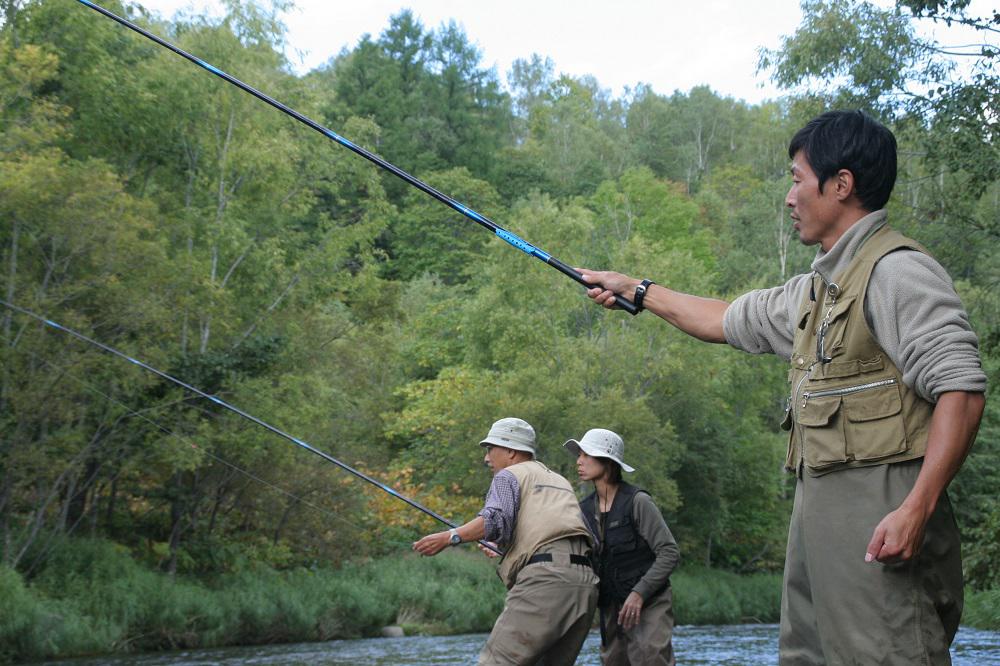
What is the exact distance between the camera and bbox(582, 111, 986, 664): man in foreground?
→ 2.69m

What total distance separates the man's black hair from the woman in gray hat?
4.20 metres

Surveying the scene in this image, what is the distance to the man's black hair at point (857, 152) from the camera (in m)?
3.04

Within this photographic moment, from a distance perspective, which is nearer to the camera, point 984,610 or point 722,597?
point 984,610

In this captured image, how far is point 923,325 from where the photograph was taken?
9.04ft

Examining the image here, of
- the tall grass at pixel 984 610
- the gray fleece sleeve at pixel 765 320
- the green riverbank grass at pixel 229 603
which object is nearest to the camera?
the gray fleece sleeve at pixel 765 320

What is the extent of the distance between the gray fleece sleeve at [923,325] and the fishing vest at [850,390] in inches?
1.5

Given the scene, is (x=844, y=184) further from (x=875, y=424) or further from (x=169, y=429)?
(x=169, y=429)

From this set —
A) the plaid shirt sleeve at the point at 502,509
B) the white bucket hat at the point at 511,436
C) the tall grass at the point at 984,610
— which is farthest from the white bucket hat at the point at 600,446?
the tall grass at the point at 984,610

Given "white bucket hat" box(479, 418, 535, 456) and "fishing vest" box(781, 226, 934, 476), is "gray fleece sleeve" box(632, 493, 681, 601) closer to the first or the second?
"white bucket hat" box(479, 418, 535, 456)

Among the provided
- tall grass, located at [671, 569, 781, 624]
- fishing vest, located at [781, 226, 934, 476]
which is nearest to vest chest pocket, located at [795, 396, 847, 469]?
fishing vest, located at [781, 226, 934, 476]

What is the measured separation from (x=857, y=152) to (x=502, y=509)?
3.11m

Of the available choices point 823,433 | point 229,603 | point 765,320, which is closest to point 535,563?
point 765,320

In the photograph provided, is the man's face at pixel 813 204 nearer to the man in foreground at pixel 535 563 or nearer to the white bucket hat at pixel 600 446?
the man in foreground at pixel 535 563

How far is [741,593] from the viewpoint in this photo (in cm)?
3097
